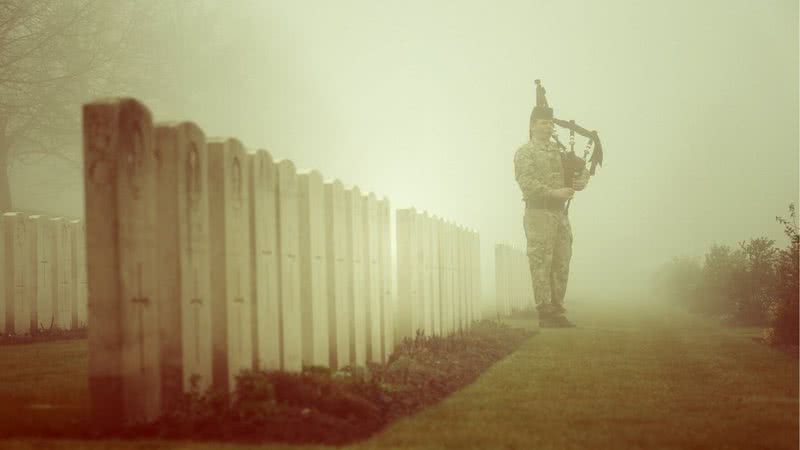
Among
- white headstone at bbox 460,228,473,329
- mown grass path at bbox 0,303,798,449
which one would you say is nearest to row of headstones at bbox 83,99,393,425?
mown grass path at bbox 0,303,798,449

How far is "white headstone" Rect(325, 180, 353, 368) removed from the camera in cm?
806

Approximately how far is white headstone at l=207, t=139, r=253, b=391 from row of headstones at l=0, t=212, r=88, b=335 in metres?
8.10

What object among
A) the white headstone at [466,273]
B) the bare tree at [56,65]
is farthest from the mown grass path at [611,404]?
the bare tree at [56,65]

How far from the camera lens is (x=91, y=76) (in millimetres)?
37562

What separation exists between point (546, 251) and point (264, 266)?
10.3 m

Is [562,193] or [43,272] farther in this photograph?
[562,193]

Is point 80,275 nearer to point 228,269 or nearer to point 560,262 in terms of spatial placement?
point 560,262

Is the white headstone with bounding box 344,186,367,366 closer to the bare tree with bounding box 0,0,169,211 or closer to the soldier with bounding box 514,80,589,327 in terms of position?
the soldier with bounding box 514,80,589,327

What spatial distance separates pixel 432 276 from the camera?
487 inches

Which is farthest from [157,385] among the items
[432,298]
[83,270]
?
[83,270]

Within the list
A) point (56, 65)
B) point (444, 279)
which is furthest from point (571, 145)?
point (56, 65)

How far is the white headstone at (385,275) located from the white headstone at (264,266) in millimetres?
2969

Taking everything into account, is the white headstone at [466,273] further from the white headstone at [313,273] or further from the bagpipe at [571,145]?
the white headstone at [313,273]

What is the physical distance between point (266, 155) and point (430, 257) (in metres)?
5.55
